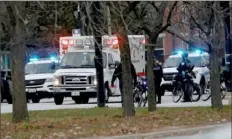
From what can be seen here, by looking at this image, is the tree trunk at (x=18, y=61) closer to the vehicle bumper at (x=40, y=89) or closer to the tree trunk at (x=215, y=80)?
the tree trunk at (x=215, y=80)

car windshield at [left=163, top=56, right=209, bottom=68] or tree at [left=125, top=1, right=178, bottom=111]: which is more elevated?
tree at [left=125, top=1, right=178, bottom=111]

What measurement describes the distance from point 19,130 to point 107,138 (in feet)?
7.85

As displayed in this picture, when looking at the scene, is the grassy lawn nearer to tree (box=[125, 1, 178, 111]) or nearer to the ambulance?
tree (box=[125, 1, 178, 111])

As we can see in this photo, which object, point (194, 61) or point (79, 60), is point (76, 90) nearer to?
point (79, 60)

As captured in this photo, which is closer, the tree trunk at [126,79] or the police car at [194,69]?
the tree trunk at [126,79]

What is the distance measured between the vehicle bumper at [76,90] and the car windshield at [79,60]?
978mm

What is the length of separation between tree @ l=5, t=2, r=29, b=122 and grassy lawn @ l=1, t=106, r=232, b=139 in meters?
0.43

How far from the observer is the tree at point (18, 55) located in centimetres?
1770

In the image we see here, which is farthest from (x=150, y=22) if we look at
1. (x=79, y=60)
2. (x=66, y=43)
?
(x=66, y=43)

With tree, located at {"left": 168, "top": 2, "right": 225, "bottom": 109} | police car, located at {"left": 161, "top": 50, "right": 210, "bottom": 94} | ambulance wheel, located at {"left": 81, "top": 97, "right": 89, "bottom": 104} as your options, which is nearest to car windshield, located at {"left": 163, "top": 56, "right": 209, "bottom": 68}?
police car, located at {"left": 161, "top": 50, "right": 210, "bottom": 94}

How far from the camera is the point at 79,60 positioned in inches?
1218

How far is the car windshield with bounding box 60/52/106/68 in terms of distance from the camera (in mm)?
30859

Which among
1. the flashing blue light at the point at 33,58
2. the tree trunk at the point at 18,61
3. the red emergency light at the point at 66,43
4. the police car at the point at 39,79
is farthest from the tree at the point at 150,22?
the flashing blue light at the point at 33,58

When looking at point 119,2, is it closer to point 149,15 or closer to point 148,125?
point 148,125
